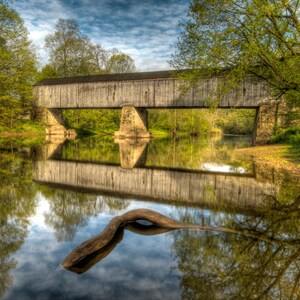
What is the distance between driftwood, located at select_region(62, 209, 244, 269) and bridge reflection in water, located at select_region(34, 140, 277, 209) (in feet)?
5.72

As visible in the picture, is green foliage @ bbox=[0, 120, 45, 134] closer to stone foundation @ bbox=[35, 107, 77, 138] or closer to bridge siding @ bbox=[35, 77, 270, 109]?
stone foundation @ bbox=[35, 107, 77, 138]

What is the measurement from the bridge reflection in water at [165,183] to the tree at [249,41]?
5.43 meters

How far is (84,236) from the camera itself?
14.8 feet

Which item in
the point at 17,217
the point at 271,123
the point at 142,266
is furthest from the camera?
the point at 271,123

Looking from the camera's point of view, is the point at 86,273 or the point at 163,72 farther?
the point at 163,72

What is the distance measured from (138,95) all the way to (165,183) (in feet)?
80.6

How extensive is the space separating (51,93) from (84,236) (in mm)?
36386

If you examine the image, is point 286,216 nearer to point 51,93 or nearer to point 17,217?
point 17,217

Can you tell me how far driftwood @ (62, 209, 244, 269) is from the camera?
11.9 feet

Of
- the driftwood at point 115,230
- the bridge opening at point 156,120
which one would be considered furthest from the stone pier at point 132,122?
the driftwood at point 115,230

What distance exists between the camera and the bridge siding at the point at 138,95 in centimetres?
2688

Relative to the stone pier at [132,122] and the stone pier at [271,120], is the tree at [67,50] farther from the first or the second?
the stone pier at [271,120]

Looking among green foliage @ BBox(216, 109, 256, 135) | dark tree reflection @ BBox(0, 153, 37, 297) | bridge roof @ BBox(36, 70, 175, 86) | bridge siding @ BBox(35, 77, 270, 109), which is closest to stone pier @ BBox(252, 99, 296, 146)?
bridge siding @ BBox(35, 77, 270, 109)

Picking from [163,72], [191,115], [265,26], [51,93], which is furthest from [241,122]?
[265,26]
